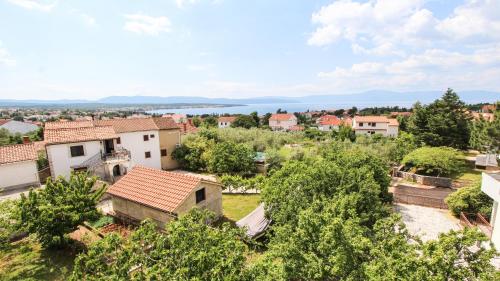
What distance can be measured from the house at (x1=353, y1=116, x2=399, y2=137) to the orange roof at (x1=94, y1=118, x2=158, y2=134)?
2242 inches

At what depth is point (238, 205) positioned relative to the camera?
23.3 meters

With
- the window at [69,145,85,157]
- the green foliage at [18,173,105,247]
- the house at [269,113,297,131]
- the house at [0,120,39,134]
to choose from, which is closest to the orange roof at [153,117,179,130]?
→ the window at [69,145,85,157]

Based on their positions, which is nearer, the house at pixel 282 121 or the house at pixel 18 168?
the house at pixel 18 168

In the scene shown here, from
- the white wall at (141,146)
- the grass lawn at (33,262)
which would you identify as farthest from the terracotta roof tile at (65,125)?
the grass lawn at (33,262)

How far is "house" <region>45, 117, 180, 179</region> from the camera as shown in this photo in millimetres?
25906

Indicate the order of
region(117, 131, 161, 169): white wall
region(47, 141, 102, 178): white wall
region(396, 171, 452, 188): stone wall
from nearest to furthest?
region(47, 141, 102, 178): white wall < region(396, 171, 452, 188): stone wall < region(117, 131, 161, 169): white wall

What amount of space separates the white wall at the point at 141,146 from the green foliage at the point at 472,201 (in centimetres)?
3130

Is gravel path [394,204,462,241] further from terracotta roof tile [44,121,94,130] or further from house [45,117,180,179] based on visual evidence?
terracotta roof tile [44,121,94,130]

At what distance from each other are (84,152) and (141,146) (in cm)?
680

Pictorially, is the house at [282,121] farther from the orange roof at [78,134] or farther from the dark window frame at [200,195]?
the dark window frame at [200,195]

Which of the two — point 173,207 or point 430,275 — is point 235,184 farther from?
point 430,275

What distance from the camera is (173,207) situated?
51.8 ft

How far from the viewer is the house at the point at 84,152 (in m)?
25.6

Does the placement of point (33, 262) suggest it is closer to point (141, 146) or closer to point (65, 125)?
point (65, 125)
